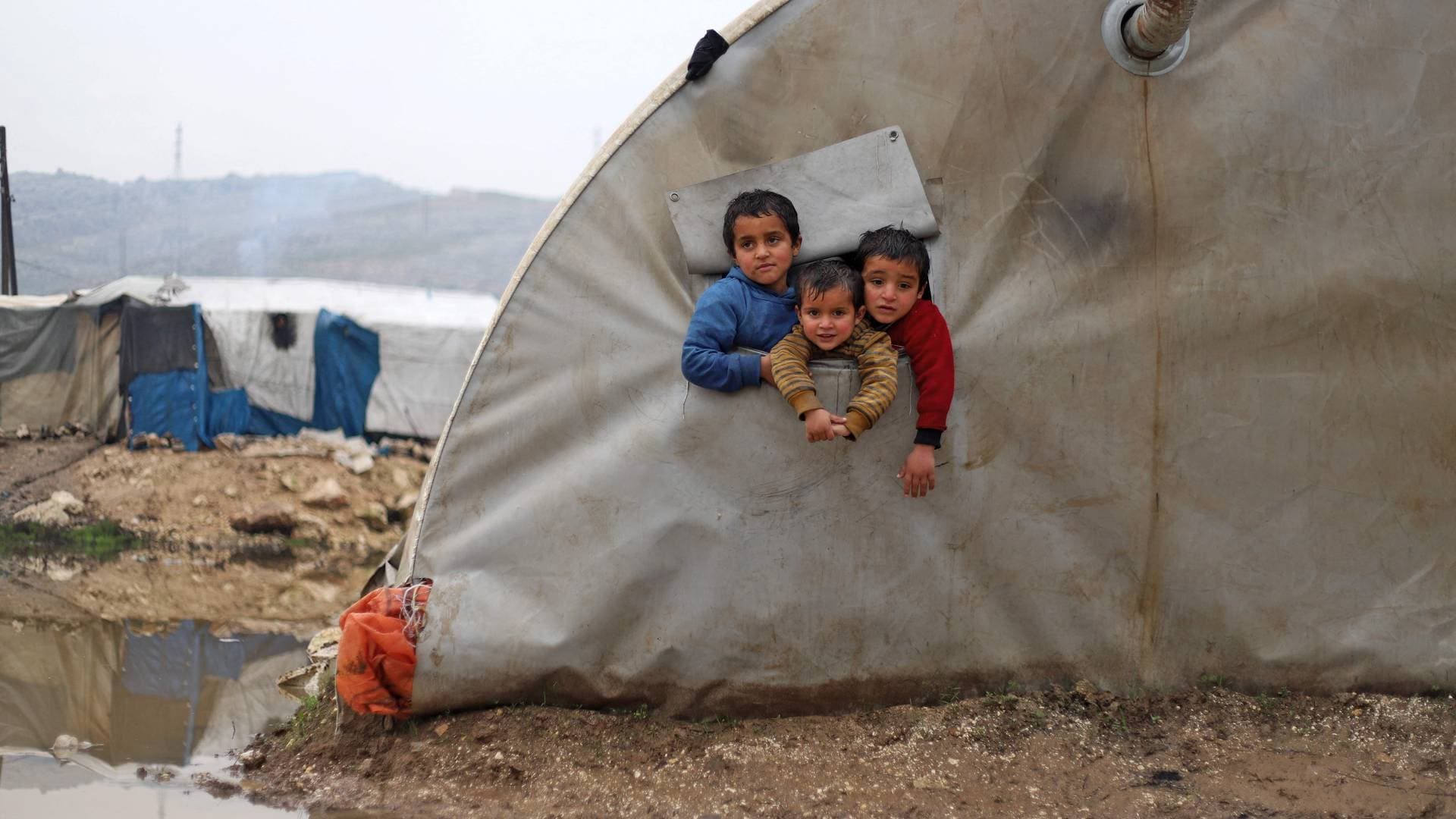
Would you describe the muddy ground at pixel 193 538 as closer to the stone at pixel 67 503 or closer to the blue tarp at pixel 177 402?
the stone at pixel 67 503

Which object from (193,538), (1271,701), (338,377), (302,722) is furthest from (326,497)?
(1271,701)

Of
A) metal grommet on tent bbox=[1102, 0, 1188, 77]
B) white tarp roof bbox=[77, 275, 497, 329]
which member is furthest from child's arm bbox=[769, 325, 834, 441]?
white tarp roof bbox=[77, 275, 497, 329]

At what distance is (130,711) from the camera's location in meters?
4.66

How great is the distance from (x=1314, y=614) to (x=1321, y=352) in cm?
79

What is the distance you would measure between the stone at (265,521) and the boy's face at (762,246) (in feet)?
24.1

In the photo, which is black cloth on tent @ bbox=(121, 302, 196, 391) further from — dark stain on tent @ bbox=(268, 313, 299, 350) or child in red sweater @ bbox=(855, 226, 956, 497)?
child in red sweater @ bbox=(855, 226, 956, 497)

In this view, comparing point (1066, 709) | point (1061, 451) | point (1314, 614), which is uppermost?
point (1061, 451)

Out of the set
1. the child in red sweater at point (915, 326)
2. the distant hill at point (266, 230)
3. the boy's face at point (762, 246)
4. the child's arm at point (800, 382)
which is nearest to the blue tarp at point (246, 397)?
the distant hill at point (266, 230)

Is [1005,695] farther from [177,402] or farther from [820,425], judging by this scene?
[177,402]

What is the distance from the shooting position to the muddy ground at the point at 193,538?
21.7 feet

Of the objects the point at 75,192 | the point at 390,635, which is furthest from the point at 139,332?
the point at 390,635

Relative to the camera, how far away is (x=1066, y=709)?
10.5 ft

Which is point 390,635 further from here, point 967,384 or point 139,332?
point 139,332

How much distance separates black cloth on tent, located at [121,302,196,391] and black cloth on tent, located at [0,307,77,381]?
0.66 metres
